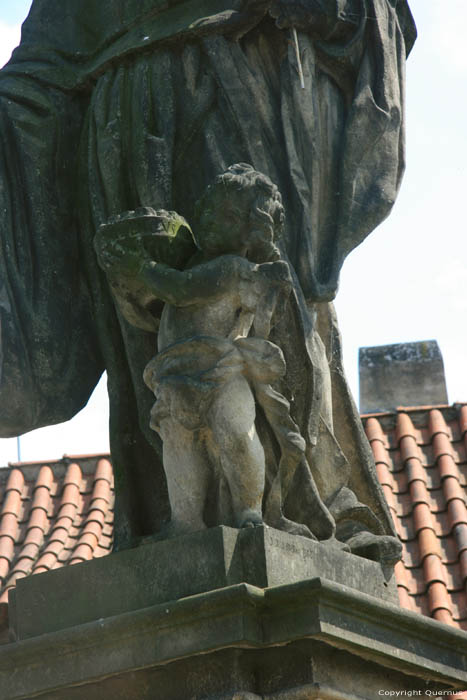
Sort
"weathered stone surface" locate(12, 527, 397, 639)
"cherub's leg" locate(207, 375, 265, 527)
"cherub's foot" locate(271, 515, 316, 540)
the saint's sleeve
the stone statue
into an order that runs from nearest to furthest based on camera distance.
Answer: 1. "weathered stone surface" locate(12, 527, 397, 639)
2. "cherub's leg" locate(207, 375, 265, 527)
3. "cherub's foot" locate(271, 515, 316, 540)
4. the stone statue
5. the saint's sleeve

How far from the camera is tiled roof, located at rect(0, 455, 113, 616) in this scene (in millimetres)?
10844

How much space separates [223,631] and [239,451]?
0.54 m

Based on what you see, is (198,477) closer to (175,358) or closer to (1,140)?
(175,358)

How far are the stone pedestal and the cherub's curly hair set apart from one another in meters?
0.88

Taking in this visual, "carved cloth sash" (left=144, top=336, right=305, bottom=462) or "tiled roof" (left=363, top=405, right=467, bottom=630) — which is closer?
"carved cloth sash" (left=144, top=336, right=305, bottom=462)

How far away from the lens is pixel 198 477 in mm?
4660

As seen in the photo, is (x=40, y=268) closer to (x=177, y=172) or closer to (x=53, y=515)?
(x=177, y=172)

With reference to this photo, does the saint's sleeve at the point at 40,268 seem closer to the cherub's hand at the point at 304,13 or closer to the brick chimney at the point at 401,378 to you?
the cherub's hand at the point at 304,13

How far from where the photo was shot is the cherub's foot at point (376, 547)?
494cm

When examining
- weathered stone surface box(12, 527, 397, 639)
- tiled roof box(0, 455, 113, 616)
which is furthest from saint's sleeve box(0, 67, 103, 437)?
tiled roof box(0, 455, 113, 616)

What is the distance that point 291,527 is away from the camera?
4691 millimetres

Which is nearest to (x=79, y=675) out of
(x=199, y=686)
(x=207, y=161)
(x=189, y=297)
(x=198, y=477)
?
(x=199, y=686)

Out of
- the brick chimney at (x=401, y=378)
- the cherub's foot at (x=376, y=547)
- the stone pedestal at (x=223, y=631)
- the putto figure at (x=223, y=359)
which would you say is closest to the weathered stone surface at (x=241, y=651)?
the stone pedestal at (x=223, y=631)

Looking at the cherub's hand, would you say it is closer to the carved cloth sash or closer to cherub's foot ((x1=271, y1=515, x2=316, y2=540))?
the carved cloth sash
